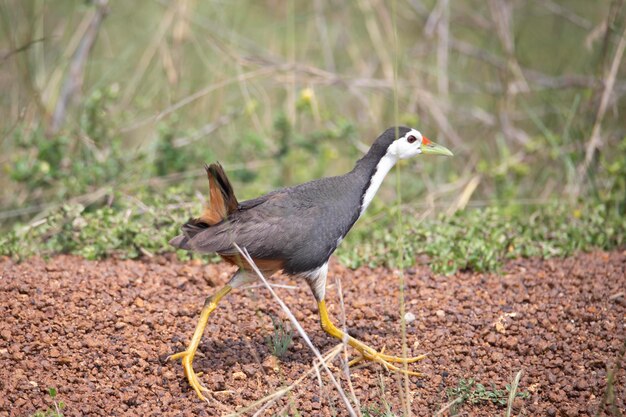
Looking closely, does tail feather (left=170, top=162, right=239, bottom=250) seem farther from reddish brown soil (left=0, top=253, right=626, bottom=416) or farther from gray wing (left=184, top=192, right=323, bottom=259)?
reddish brown soil (left=0, top=253, right=626, bottom=416)

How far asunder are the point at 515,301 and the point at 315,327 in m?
1.21

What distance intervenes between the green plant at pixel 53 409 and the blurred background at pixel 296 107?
5.58 feet

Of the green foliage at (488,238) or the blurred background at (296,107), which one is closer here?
the green foliage at (488,238)

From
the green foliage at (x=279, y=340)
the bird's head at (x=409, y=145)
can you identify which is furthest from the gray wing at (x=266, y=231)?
the bird's head at (x=409, y=145)

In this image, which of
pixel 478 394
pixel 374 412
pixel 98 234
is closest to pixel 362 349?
pixel 374 412

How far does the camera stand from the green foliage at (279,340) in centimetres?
403

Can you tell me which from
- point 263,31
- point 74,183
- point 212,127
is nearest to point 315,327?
point 74,183

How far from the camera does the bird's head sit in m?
4.44

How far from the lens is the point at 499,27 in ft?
24.0

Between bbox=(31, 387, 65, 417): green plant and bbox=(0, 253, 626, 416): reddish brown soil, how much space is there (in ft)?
0.13

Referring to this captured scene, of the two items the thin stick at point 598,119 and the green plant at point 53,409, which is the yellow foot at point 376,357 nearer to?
the green plant at point 53,409

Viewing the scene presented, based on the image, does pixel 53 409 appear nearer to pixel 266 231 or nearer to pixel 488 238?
pixel 266 231

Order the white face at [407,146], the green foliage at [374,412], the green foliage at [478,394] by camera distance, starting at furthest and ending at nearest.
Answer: the white face at [407,146] < the green foliage at [478,394] < the green foliage at [374,412]

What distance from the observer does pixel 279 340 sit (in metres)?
4.12
